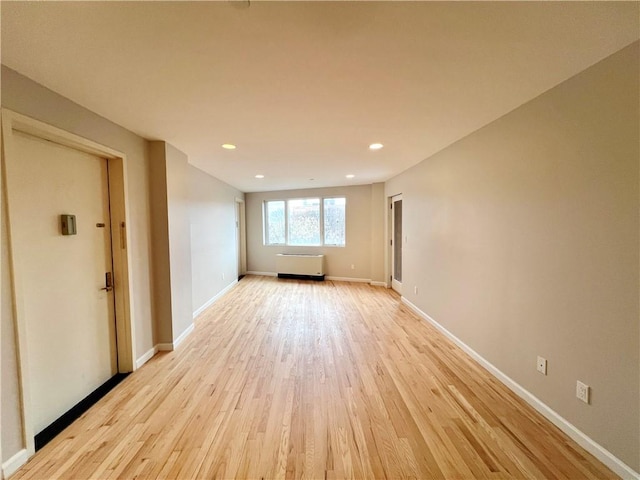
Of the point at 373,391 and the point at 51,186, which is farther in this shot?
the point at 373,391

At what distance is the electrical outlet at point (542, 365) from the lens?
1744mm

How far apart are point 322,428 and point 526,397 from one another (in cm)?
164

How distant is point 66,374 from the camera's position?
1.81 m

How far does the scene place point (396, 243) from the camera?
5227 millimetres

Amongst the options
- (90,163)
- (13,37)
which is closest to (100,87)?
(13,37)

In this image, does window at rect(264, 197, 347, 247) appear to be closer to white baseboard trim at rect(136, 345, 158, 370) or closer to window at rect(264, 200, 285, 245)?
window at rect(264, 200, 285, 245)

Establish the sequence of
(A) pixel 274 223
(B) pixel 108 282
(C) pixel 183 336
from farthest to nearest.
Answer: (A) pixel 274 223 → (C) pixel 183 336 → (B) pixel 108 282

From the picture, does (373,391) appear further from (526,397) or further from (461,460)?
(526,397)

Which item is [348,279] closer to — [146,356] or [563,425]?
[146,356]

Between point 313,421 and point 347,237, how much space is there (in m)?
4.65

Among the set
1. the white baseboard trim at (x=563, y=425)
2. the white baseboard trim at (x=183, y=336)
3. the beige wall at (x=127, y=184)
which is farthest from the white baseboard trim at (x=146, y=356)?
the white baseboard trim at (x=563, y=425)

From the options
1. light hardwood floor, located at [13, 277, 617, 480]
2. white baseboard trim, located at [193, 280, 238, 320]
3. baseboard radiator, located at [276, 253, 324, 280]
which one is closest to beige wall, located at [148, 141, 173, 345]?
light hardwood floor, located at [13, 277, 617, 480]

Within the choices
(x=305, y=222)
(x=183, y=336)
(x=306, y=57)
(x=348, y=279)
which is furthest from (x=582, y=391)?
(x=305, y=222)

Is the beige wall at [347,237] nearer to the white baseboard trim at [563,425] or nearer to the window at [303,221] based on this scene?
the window at [303,221]
